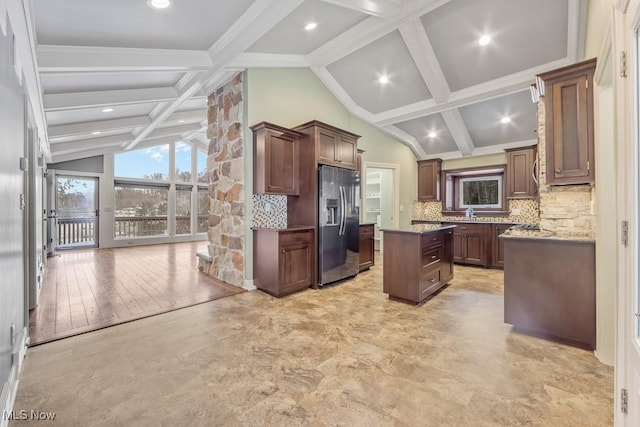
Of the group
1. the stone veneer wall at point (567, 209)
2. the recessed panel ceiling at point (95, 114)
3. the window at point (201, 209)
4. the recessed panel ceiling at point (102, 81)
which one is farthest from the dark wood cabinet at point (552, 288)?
the window at point (201, 209)

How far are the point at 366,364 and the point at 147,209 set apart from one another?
9285 mm

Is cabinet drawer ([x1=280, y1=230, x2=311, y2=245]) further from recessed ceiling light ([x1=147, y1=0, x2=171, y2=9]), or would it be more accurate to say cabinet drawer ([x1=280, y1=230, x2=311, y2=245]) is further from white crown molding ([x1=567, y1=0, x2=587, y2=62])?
white crown molding ([x1=567, y1=0, x2=587, y2=62])

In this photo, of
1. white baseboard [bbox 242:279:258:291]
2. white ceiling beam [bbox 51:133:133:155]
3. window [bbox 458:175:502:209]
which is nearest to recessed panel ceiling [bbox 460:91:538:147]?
window [bbox 458:175:502:209]

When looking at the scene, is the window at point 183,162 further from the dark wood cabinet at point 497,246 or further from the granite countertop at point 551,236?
the granite countertop at point 551,236

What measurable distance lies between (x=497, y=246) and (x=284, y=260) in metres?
4.19

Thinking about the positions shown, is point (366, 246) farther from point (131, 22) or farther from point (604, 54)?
point (131, 22)

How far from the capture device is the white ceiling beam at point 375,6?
3.05m

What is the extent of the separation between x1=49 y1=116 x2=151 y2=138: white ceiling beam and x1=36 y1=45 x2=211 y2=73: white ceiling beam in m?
3.05

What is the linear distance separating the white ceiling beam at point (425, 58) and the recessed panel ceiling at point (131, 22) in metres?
2.33

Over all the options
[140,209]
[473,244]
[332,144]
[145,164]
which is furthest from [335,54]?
[140,209]

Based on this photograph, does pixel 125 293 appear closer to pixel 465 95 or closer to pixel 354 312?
pixel 354 312

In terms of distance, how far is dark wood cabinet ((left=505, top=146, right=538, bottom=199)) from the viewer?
5.39m

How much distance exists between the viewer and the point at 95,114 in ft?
16.4

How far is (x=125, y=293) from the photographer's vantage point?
151 inches
